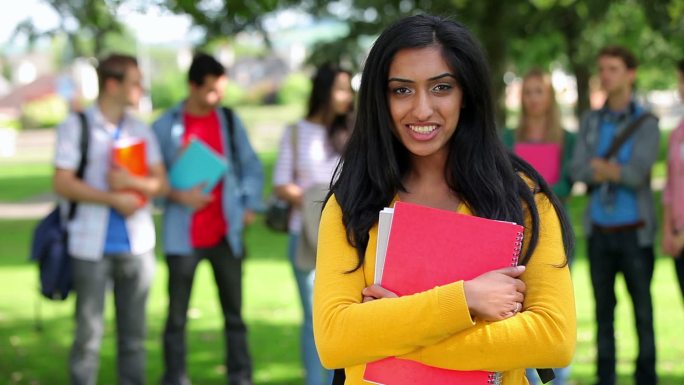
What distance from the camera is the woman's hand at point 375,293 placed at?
9.06 ft

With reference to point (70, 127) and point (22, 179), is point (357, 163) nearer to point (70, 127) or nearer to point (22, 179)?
point (70, 127)

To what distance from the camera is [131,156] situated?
637cm

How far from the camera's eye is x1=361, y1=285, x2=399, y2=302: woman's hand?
2762mm

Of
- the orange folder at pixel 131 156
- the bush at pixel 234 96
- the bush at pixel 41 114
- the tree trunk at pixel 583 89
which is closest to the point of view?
the orange folder at pixel 131 156

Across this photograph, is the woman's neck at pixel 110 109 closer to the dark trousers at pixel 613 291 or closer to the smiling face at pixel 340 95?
the smiling face at pixel 340 95

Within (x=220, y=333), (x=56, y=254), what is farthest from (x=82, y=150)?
(x=220, y=333)

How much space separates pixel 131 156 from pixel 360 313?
389 centimetres

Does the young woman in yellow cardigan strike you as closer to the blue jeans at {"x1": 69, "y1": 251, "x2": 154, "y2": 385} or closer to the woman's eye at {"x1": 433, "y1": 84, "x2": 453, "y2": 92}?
the woman's eye at {"x1": 433, "y1": 84, "x2": 453, "y2": 92}

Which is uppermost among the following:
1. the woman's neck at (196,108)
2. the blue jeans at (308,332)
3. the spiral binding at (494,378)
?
the woman's neck at (196,108)

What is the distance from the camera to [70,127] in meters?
6.20

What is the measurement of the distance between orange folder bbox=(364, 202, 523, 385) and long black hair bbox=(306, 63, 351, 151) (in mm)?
3790

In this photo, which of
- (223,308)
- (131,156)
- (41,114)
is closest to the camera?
(131,156)

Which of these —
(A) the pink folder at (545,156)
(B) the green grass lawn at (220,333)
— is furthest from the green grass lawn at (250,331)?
(A) the pink folder at (545,156)

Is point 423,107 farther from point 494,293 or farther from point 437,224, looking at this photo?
point 494,293
